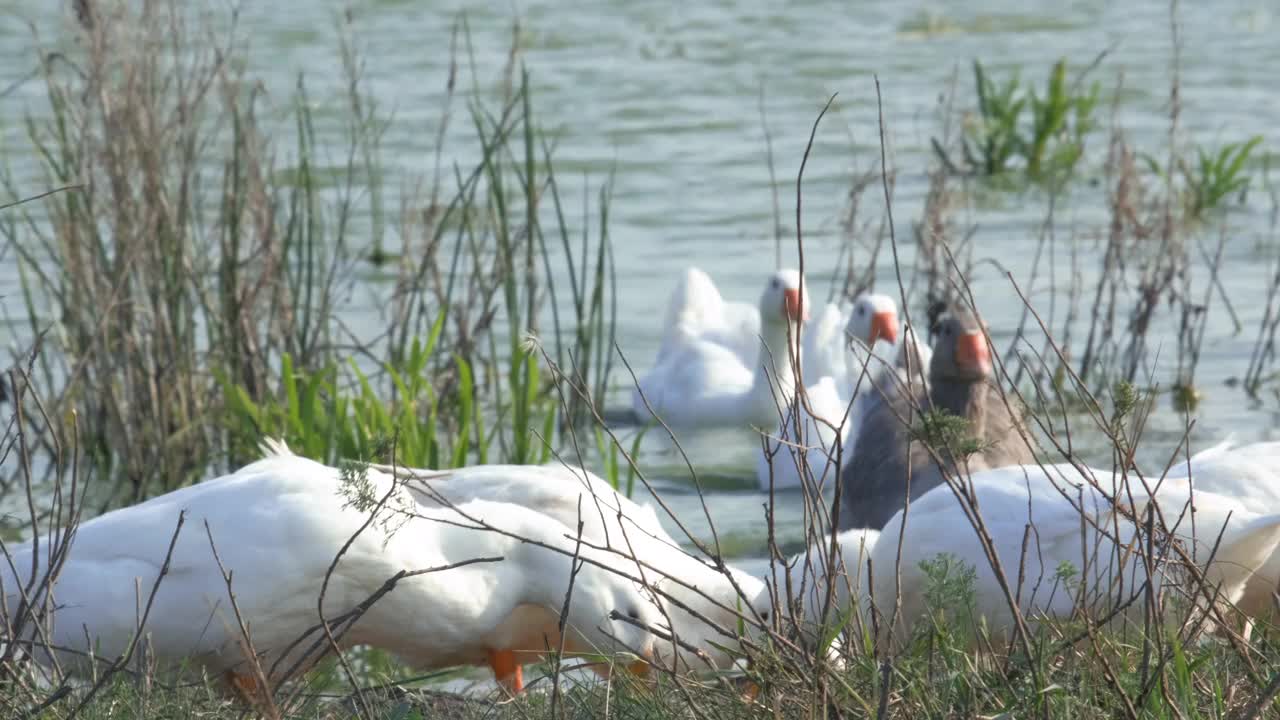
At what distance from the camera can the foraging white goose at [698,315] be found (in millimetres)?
7762

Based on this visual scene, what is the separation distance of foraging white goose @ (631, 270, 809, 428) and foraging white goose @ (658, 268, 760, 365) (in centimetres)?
2

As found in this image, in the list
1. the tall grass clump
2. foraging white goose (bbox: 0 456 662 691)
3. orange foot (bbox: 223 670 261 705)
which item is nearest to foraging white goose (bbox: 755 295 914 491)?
Result: the tall grass clump

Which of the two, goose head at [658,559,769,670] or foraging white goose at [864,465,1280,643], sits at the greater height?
foraging white goose at [864,465,1280,643]

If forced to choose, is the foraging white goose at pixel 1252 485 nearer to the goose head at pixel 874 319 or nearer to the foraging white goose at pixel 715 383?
the goose head at pixel 874 319

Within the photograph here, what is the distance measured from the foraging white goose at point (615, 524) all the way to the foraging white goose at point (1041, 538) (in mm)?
340

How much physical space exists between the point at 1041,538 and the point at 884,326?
10.8 feet

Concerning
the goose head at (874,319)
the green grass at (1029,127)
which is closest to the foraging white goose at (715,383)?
the goose head at (874,319)

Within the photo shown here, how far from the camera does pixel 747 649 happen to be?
2791mm

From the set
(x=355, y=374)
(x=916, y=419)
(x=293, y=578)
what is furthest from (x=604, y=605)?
(x=355, y=374)

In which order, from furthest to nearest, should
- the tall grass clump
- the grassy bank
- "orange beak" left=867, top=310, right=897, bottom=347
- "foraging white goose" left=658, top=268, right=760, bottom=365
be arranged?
"foraging white goose" left=658, top=268, right=760, bottom=365
"orange beak" left=867, top=310, right=897, bottom=347
the tall grass clump
the grassy bank

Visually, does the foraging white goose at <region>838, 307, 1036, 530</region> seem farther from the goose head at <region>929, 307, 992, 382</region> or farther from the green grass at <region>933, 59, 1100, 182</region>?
the green grass at <region>933, 59, 1100, 182</region>

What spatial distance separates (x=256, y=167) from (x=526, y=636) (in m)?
2.00

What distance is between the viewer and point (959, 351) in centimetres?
573

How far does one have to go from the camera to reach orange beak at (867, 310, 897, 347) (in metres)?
6.77
